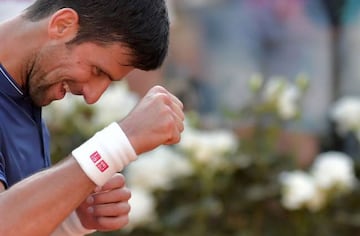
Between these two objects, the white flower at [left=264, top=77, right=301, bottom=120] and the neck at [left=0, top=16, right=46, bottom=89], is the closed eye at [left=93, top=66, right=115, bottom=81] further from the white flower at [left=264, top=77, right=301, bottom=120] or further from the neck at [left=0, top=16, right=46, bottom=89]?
the white flower at [left=264, top=77, right=301, bottom=120]

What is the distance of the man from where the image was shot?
224cm

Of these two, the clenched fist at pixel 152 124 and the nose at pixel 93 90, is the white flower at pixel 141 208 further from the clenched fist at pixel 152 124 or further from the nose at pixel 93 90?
the clenched fist at pixel 152 124

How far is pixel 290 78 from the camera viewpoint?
532cm

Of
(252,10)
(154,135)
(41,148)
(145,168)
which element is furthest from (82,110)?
(154,135)

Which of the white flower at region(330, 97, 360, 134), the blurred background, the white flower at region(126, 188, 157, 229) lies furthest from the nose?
the white flower at region(330, 97, 360, 134)

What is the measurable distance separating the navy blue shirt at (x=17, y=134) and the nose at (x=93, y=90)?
0.14 metres

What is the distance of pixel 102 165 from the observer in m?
2.30

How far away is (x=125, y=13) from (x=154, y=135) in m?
0.28

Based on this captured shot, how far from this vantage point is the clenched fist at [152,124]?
7.52 feet

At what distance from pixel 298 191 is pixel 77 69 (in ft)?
7.82

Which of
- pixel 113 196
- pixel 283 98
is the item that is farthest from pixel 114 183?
pixel 283 98

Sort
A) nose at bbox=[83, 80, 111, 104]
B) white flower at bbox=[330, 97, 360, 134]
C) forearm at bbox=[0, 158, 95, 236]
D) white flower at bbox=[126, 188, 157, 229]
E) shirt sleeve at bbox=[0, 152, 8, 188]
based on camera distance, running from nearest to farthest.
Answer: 1. forearm at bbox=[0, 158, 95, 236]
2. shirt sleeve at bbox=[0, 152, 8, 188]
3. nose at bbox=[83, 80, 111, 104]
4. white flower at bbox=[126, 188, 157, 229]
5. white flower at bbox=[330, 97, 360, 134]

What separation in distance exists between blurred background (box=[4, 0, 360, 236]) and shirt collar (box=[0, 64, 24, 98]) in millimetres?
1902

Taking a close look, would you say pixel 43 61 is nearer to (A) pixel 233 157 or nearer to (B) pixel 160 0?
(B) pixel 160 0
